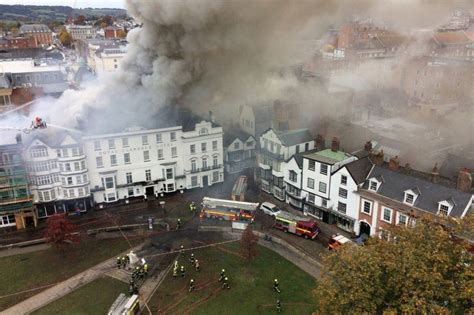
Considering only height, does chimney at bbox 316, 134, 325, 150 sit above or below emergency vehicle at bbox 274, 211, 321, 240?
above

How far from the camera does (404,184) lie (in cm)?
2983

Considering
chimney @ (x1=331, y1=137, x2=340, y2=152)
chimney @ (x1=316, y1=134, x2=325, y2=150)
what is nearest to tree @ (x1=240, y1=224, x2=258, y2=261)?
chimney @ (x1=331, y1=137, x2=340, y2=152)

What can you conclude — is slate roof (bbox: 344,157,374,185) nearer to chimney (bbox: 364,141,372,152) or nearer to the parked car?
chimney (bbox: 364,141,372,152)

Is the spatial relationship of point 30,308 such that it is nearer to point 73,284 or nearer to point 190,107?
point 73,284

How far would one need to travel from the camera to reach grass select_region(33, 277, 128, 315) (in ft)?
81.3

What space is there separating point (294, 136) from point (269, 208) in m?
7.29

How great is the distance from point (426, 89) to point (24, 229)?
63.6m

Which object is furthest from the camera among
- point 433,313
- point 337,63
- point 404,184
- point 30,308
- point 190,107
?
point 337,63

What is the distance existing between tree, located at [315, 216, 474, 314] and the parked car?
17845mm

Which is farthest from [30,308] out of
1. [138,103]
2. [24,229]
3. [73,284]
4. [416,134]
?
[416,134]

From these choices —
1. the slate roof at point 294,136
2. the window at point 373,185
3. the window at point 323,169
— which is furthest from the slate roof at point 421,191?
the slate roof at point 294,136

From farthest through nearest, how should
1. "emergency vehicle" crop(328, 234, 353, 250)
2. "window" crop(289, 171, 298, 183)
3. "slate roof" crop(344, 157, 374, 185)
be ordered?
"window" crop(289, 171, 298, 183)
"slate roof" crop(344, 157, 374, 185)
"emergency vehicle" crop(328, 234, 353, 250)

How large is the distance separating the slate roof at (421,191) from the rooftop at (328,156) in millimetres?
3136

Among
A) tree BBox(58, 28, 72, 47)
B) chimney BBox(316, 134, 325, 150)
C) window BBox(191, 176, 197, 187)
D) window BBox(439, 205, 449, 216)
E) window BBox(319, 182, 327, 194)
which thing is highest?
tree BBox(58, 28, 72, 47)
